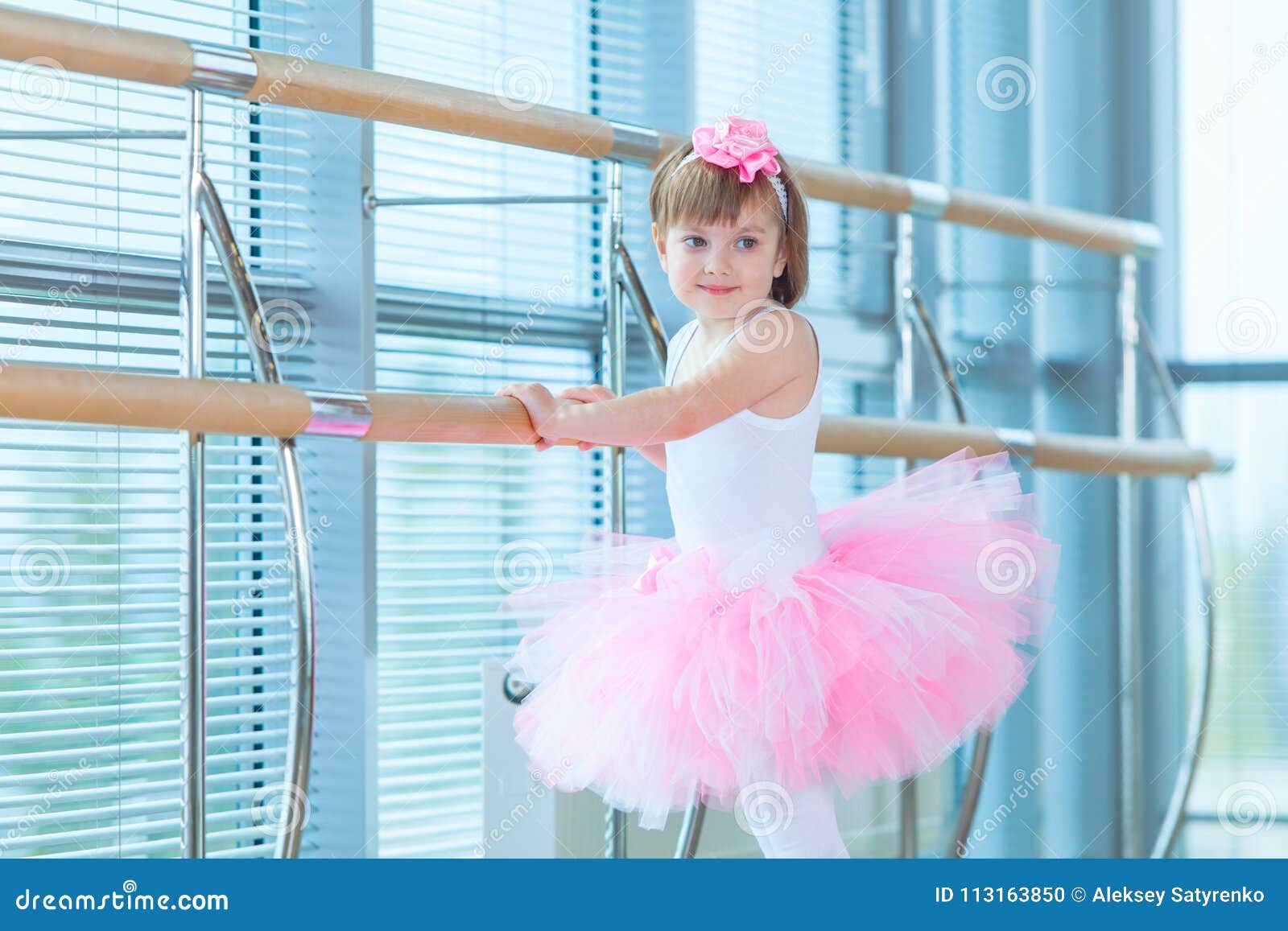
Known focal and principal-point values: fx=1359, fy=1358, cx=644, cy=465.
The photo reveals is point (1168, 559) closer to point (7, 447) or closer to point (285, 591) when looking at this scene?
point (285, 591)

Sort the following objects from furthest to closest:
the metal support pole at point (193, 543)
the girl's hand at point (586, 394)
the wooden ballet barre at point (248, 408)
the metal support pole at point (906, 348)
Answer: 1. the metal support pole at point (906, 348)
2. the girl's hand at point (586, 394)
3. the metal support pole at point (193, 543)
4. the wooden ballet barre at point (248, 408)

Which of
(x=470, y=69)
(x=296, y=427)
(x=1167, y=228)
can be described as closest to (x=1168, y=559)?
(x=1167, y=228)

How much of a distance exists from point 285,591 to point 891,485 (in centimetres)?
83

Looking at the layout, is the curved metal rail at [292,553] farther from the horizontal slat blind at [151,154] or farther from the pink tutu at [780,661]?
the horizontal slat blind at [151,154]

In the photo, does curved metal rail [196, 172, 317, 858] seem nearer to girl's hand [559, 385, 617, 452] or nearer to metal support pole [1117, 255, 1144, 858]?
girl's hand [559, 385, 617, 452]

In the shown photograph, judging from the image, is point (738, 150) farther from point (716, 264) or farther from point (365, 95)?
point (365, 95)

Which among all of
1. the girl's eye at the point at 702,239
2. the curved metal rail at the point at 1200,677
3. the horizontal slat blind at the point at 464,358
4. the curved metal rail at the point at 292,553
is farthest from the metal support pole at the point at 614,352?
the curved metal rail at the point at 1200,677

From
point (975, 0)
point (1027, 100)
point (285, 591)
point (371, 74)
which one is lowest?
point (285, 591)

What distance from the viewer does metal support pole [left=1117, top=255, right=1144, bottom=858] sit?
6.55ft

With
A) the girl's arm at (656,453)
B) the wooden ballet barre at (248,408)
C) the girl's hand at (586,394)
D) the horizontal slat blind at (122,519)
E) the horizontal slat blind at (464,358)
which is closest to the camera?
the wooden ballet barre at (248,408)

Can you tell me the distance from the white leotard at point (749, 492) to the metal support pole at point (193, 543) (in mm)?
424

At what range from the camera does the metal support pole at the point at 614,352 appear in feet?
4.49

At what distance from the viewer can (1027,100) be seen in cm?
261
